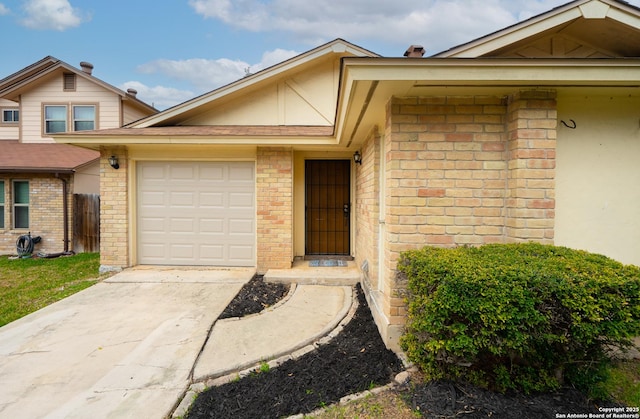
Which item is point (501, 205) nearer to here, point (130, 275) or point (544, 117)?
point (544, 117)

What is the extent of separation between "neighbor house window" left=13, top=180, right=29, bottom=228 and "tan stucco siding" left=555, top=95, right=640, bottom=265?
12984mm

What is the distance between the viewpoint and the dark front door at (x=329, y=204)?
732 centimetres

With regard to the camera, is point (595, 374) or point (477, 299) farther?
point (595, 374)

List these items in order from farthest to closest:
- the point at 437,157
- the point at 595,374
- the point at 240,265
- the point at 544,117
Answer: the point at 240,265
the point at 437,157
the point at 544,117
the point at 595,374

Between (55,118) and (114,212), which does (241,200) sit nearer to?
(114,212)

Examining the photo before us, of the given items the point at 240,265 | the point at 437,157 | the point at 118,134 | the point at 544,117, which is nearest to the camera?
the point at 544,117

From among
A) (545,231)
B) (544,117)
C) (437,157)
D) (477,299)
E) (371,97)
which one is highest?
(371,97)

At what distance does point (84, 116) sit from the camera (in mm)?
10227

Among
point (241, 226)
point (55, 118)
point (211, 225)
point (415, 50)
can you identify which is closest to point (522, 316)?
point (415, 50)

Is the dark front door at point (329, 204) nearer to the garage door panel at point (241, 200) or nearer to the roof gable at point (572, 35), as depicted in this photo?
the garage door panel at point (241, 200)

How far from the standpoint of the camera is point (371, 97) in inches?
123

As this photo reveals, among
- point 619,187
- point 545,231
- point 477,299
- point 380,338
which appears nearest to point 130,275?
point 380,338

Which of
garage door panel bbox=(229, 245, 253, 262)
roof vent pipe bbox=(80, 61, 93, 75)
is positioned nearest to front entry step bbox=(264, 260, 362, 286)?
garage door panel bbox=(229, 245, 253, 262)

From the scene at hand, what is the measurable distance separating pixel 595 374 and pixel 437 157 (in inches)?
86.1
